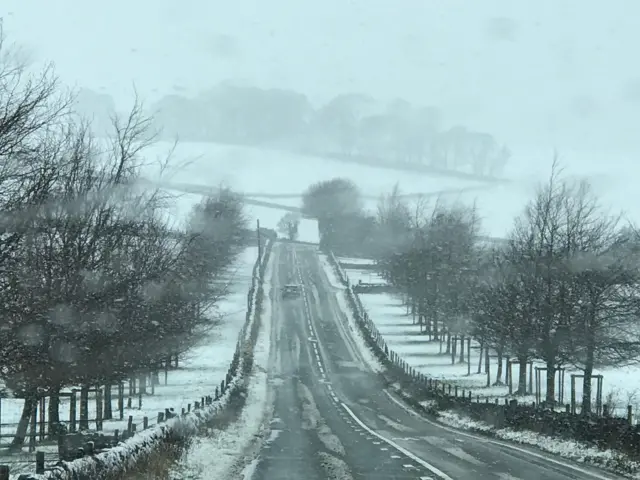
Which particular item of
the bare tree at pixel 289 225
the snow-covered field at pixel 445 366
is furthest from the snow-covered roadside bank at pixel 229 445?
the bare tree at pixel 289 225

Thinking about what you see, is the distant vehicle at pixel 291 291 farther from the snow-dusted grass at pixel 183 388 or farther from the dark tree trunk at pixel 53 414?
the dark tree trunk at pixel 53 414

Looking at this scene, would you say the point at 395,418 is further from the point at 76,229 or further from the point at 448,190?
the point at 448,190

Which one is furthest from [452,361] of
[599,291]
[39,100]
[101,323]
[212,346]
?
[39,100]

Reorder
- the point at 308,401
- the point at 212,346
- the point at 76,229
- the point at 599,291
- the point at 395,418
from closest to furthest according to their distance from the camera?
the point at 76,229, the point at 599,291, the point at 395,418, the point at 308,401, the point at 212,346

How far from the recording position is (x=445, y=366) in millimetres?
52344

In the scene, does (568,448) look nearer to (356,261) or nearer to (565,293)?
(565,293)

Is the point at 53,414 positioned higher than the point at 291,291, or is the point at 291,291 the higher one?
the point at 291,291

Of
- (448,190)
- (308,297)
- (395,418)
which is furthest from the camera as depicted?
(448,190)

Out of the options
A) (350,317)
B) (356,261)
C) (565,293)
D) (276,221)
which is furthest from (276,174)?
(565,293)

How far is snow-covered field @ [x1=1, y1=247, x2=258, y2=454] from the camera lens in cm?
2866

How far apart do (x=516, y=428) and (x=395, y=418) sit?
910cm

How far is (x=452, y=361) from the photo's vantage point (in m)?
53.5

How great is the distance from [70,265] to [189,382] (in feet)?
76.4

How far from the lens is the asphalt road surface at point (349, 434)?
51.5 feet
